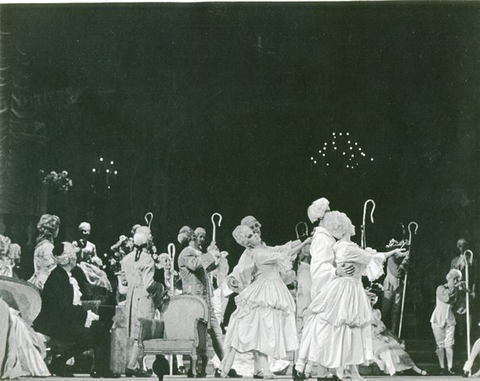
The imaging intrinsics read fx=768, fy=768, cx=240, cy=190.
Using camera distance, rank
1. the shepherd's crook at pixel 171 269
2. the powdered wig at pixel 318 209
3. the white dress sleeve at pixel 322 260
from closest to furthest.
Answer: the white dress sleeve at pixel 322 260 < the powdered wig at pixel 318 209 < the shepherd's crook at pixel 171 269

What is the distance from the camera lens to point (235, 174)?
8.94 meters

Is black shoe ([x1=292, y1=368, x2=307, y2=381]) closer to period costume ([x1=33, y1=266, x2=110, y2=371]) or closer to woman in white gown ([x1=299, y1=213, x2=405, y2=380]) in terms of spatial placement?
woman in white gown ([x1=299, y1=213, x2=405, y2=380])

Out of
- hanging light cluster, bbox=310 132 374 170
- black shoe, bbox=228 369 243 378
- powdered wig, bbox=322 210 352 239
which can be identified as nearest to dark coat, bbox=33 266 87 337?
black shoe, bbox=228 369 243 378

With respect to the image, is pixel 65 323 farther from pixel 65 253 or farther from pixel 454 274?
pixel 454 274

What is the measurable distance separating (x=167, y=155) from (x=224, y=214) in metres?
0.95

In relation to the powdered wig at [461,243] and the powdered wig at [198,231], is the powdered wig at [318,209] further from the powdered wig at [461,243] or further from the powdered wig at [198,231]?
the powdered wig at [461,243]

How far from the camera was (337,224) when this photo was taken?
25.9ft

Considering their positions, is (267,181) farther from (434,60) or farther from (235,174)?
(434,60)

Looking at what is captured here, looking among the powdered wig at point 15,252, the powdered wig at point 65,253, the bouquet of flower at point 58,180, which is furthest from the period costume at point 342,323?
the powdered wig at point 15,252

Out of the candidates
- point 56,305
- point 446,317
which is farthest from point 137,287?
point 446,317

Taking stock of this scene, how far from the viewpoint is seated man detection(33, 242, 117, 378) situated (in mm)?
8242

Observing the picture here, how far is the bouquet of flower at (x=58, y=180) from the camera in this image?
884cm

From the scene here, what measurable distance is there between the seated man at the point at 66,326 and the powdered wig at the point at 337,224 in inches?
107

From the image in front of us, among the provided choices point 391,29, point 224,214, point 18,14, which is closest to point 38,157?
point 18,14
